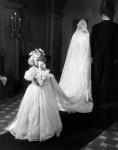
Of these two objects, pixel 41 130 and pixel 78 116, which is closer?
pixel 41 130

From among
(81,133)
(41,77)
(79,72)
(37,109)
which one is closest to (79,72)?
(79,72)

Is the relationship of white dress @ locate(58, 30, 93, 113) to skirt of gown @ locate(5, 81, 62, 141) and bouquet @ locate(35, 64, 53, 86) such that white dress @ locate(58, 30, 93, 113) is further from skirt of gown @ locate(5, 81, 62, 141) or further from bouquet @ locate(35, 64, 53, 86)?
bouquet @ locate(35, 64, 53, 86)

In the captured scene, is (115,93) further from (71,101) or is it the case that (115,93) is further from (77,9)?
(77,9)

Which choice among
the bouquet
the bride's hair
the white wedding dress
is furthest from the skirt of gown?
the bride's hair

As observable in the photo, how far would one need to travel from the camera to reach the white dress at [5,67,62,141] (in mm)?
4090

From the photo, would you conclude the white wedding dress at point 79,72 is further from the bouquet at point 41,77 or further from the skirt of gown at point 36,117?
the bouquet at point 41,77

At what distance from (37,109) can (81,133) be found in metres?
1.03

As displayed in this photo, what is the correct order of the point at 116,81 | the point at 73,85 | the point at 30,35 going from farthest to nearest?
1. the point at 30,35
2. the point at 116,81
3. the point at 73,85

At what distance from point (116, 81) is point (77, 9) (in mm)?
3781

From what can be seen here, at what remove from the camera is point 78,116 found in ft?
17.7

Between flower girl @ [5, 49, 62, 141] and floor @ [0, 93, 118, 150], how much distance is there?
15 cm

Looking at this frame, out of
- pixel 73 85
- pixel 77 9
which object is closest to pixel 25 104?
pixel 73 85

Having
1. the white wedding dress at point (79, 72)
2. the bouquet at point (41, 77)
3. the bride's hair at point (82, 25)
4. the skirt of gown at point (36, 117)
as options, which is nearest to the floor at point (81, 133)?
the skirt of gown at point (36, 117)

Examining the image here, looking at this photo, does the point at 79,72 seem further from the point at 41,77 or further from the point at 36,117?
the point at 36,117
